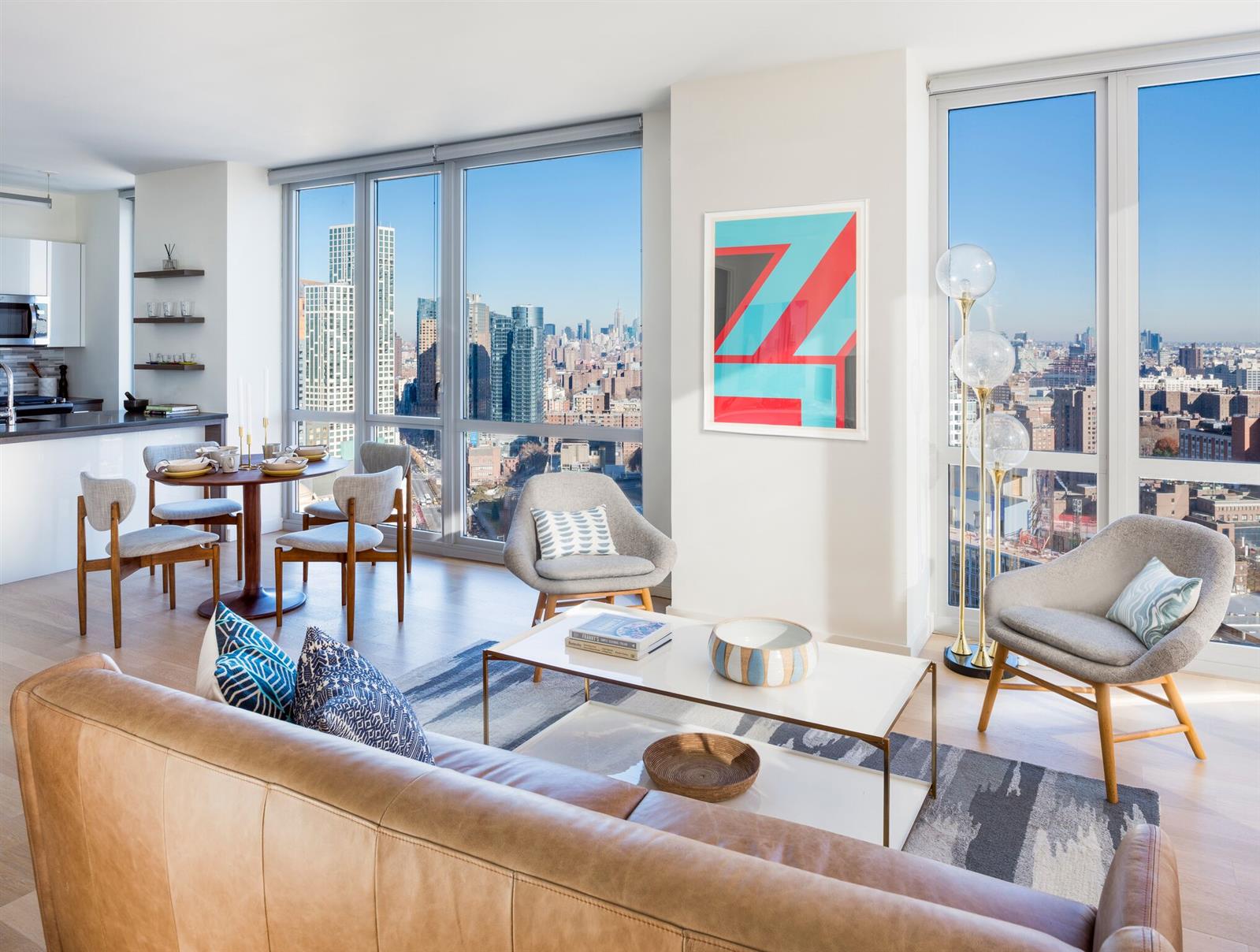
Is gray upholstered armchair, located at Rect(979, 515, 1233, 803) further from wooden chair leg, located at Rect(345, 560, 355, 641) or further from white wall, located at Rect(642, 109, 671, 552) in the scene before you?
wooden chair leg, located at Rect(345, 560, 355, 641)

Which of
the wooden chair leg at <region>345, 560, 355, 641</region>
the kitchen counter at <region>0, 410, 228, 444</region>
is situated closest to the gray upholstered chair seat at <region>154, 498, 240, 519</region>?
the kitchen counter at <region>0, 410, 228, 444</region>

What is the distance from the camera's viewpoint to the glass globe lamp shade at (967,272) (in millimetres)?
3803

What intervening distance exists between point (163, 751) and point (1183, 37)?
15.0ft

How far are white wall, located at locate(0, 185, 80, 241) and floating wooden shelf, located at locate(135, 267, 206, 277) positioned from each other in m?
1.74

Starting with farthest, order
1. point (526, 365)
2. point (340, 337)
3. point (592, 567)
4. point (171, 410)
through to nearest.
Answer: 1. point (340, 337)
2. point (171, 410)
3. point (526, 365)
4. point (592, 567)

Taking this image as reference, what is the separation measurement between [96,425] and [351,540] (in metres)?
2.43

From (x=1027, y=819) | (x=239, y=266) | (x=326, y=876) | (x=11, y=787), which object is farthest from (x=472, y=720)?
(x=239, y=266)

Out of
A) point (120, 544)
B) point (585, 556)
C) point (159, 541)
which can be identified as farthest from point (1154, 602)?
point (120, 544)

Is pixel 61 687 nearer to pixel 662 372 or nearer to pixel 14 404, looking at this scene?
pixel 662 372

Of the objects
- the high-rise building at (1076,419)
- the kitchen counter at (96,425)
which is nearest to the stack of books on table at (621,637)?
the high-rise building at (1076,419)

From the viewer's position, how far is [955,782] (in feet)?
9.20

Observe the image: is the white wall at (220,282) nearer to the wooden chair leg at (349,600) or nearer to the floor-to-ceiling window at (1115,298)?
the wooden chair leg at (349,600)

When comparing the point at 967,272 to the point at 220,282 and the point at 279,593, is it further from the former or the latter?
the point at 220,282

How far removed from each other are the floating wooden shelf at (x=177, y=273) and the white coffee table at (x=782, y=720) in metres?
4.90
